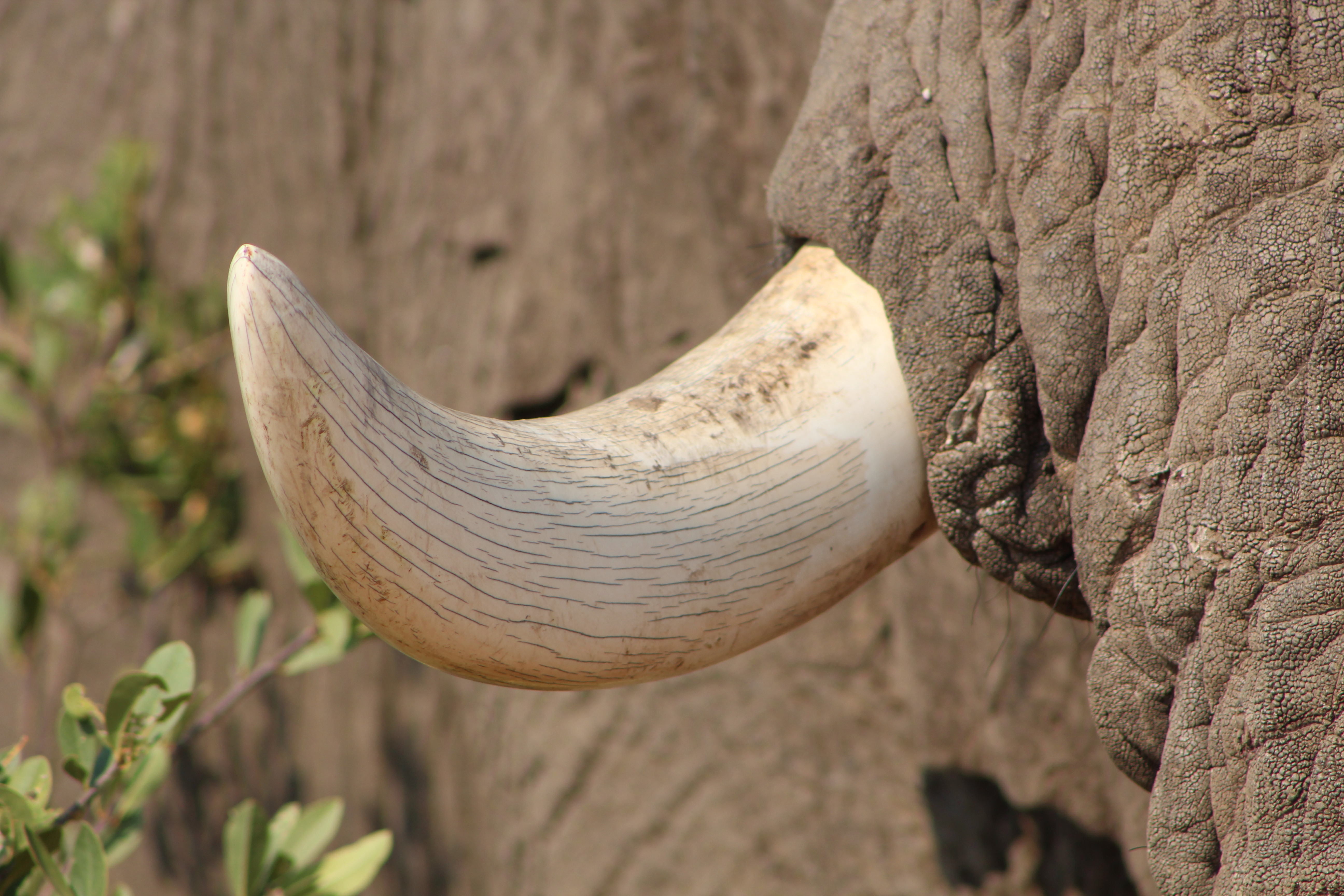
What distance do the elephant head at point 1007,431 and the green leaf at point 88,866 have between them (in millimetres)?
290

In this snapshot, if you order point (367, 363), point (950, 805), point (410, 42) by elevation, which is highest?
point (410, 42)

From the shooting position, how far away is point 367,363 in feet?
1.57

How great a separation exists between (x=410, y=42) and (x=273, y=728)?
1.03m

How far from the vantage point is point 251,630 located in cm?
92

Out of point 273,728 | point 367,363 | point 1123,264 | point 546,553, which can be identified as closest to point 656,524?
point 546,553

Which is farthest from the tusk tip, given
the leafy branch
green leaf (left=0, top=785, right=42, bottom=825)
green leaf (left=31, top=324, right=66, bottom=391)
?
green leaf (left=31, top=324, right=66, bottom=391)

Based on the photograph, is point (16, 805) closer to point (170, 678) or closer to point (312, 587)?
point (170, 678)

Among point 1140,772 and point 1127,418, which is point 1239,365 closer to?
point 1127,418

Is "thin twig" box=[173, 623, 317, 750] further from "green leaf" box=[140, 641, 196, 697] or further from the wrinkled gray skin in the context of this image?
the wrinkled gray skin

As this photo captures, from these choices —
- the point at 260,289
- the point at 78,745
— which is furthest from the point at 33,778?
the point at 260,289

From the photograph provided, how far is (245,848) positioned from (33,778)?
171mm

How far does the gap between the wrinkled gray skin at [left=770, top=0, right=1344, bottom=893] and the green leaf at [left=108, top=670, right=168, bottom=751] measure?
527 millimetres

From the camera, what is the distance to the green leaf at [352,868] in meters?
0.80

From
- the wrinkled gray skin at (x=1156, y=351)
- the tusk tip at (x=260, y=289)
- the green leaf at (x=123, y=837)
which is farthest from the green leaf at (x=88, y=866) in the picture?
the wrinkled gray skin at (x=1156, y=351)
